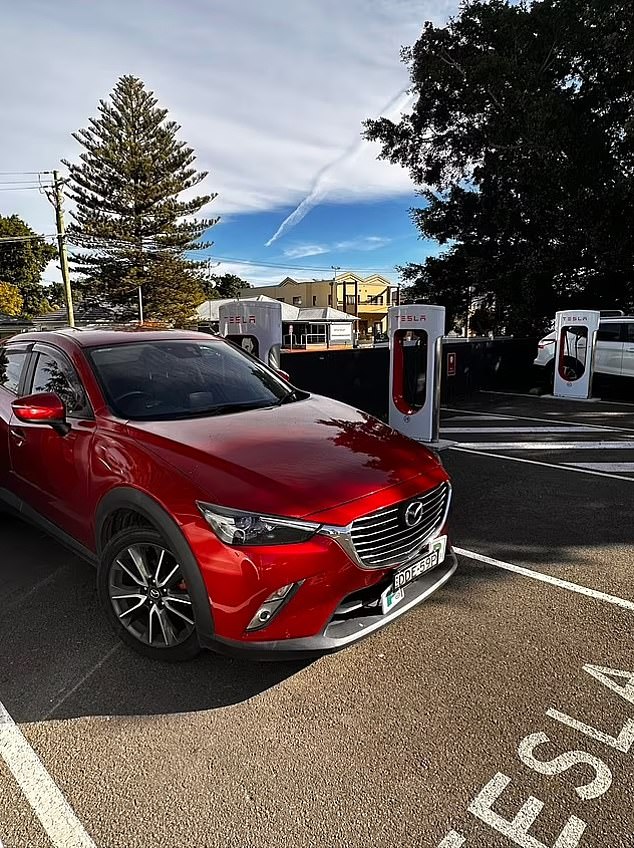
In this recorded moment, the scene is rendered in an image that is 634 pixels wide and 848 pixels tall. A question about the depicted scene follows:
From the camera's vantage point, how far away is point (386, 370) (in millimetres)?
10250

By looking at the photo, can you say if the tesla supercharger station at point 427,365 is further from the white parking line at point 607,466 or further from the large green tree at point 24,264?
the large green tree at point 24,264

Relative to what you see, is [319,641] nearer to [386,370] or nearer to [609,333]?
[386,370]

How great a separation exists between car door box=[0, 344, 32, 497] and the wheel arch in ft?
5.04

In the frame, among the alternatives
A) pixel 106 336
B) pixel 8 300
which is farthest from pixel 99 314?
pixel 106 336

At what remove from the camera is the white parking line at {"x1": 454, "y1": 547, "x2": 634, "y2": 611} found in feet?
11.1

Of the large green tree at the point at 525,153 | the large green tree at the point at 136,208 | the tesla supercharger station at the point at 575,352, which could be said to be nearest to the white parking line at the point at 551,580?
the tesla supercharger station at the point at 575,352

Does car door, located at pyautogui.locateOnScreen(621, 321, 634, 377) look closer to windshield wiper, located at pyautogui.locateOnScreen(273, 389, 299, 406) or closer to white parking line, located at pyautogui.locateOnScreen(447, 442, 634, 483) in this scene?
white parking line, located at pyautogui.locateOnScreen(447, 442, 634, 483)

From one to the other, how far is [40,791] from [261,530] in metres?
1.22

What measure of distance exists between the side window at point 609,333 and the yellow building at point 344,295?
179 ft

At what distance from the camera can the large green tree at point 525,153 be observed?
15000 mm

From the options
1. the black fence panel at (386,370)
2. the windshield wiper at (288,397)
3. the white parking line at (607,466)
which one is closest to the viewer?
the windshield wiper at (288,397)

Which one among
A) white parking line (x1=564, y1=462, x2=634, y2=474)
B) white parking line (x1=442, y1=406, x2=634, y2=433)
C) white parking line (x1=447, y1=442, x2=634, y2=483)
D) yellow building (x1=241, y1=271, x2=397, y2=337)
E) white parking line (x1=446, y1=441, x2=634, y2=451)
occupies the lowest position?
white parking line (x1=447, y1=442, x2=634, y2=483)

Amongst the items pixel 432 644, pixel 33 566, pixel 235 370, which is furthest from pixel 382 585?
pixel 33 566

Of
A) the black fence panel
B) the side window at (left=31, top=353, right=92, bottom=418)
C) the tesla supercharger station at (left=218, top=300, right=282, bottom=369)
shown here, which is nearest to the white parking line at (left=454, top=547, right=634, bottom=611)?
the side window at (left=31, top=353, right=92, bottom=418)
